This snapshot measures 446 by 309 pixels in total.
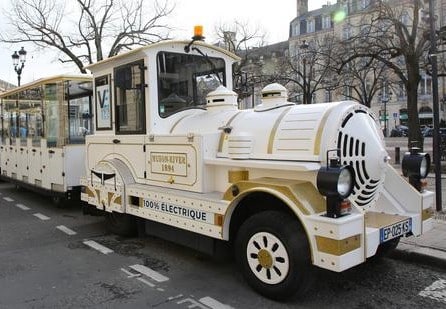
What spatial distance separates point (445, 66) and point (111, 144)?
17.3m

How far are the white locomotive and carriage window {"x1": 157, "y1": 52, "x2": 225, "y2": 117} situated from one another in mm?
15

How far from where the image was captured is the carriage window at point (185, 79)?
6.18 metres

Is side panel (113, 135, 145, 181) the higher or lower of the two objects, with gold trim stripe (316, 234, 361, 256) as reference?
higher

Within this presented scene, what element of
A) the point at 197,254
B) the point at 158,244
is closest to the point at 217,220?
the point at 197,254

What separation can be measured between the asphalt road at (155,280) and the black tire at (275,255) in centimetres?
18

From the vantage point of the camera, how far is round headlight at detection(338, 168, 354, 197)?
392 cm

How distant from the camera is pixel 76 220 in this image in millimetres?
8539

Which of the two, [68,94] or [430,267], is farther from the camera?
[68,94]

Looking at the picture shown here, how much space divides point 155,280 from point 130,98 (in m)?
2.62

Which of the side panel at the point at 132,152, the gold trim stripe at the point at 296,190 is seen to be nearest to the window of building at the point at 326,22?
the side panel at the point at 132,152

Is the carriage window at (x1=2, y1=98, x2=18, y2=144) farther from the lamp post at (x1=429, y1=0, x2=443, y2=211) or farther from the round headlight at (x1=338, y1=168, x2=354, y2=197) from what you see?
the round headlight at (x1=338, y1=168, x2=354, y2=197)

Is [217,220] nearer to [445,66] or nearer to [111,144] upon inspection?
[111,144]

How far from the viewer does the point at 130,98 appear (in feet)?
21.2

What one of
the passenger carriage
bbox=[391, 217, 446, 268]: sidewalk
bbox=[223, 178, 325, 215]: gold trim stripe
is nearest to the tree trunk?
bbox=[391, 217, 446, 268]: sidewalk
